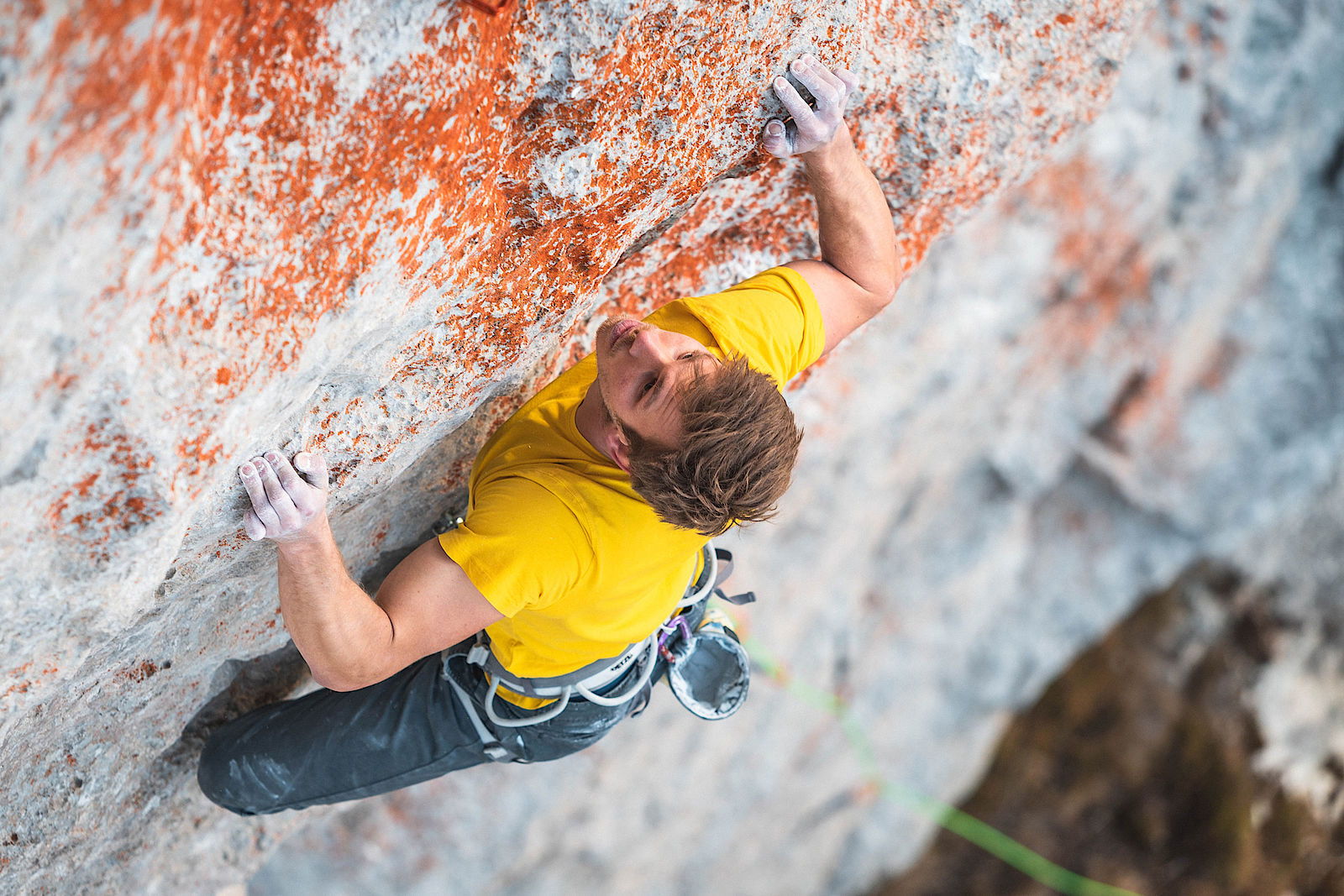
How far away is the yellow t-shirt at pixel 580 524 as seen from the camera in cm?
164

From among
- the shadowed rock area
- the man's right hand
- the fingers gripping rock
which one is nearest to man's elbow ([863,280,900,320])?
the fingers gripping rock

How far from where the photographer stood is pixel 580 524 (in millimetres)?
1688

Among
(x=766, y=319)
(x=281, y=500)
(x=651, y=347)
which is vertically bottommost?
(x=766, y=319)

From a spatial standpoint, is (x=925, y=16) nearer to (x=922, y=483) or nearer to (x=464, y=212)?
(x=464, y=212)

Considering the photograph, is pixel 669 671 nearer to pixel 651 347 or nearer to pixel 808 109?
pixel 651 347

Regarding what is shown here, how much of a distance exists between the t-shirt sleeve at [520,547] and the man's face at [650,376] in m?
0.21

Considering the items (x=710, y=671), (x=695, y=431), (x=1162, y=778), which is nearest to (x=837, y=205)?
(x=695, y=431)

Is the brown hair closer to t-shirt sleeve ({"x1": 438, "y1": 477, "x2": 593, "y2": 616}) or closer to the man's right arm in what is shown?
t-shirt sleeve ({"x1": 438, "y1": 477, "x2": 593, "y2": 616})

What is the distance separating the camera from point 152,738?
2.26m

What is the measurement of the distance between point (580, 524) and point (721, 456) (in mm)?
304

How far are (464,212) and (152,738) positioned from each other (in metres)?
1.60

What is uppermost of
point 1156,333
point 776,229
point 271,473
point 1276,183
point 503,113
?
point 503,113

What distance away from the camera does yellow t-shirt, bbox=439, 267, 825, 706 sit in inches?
64.4

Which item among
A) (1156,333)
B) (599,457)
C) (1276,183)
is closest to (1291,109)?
(1276,183)
